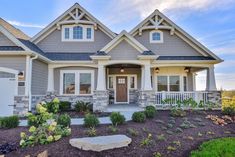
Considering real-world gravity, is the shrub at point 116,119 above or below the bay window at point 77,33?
below

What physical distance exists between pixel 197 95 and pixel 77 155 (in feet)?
34.4

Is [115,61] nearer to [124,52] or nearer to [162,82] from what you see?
[124,52]

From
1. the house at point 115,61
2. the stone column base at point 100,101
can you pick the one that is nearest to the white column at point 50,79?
the house at point 115,61

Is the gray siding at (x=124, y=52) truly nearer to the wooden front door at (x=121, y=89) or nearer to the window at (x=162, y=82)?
the wooden front door at (x=121, y=89)

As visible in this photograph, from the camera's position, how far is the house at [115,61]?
13102 mm

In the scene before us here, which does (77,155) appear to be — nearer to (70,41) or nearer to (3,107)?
(3,107)

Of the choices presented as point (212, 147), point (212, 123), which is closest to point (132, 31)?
point (212, 123)

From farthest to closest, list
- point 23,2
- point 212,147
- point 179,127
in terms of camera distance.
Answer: point 23,2
point 179,127
point 212,147

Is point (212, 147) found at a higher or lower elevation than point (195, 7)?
lower

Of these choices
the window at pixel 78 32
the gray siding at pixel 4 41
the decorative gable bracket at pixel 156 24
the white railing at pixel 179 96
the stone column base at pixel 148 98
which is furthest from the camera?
the window at pixel 78 32

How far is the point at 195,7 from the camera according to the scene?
13.6 m

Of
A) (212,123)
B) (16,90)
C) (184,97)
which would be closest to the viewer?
(212,123)

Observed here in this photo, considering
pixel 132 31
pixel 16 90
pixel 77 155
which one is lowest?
pixel 77 155

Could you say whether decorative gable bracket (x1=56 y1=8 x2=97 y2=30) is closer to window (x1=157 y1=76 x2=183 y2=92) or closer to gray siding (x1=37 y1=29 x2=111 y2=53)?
gray siding (x1=37 y1=29 x2=111 y2=53)
